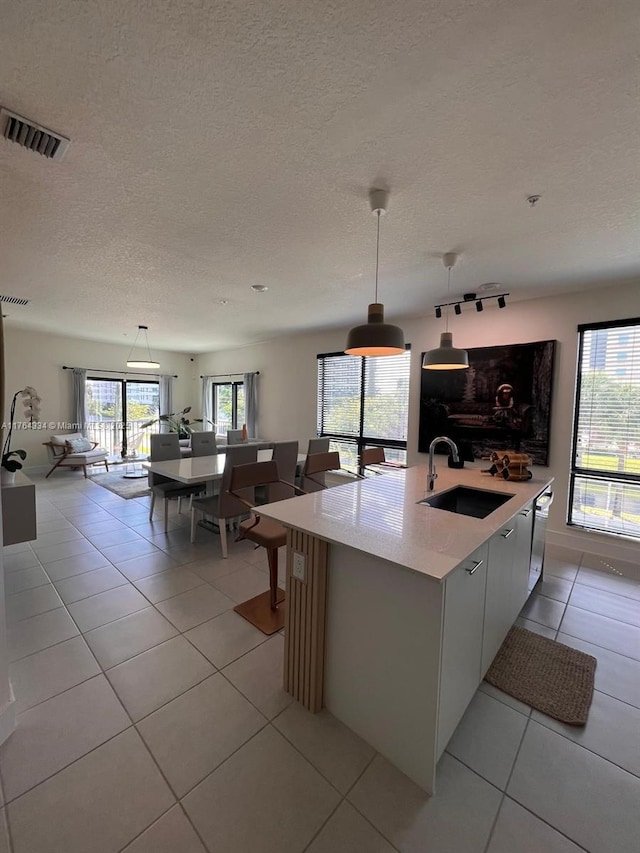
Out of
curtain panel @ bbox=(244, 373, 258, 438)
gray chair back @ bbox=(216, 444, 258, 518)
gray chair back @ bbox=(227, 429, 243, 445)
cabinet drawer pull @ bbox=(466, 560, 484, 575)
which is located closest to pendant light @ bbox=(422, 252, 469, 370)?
cabinet drawer pull @ bbox=(466, 560, 484, 575)

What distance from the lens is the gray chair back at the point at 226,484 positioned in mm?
3080

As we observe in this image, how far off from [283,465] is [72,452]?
16.1ft

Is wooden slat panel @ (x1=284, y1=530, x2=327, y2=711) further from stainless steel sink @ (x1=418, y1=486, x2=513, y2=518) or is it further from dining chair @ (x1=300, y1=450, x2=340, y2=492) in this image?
dining chair @ (x1=300, y1=450, x2=340, y2=492)

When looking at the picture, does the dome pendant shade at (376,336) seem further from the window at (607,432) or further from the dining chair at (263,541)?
the window at (607,432)

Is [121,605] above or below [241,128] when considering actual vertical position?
below

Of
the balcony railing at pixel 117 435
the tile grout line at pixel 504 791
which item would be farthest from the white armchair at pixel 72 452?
the tile grout line at pixel 504 791

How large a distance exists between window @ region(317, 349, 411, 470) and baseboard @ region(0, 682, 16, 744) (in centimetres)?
426

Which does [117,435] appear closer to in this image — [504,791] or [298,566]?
[298,566]

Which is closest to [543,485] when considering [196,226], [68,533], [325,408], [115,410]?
[196,226]

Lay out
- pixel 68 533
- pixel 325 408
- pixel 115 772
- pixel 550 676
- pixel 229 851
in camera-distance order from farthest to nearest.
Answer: pixel 325 408, pixel 68 533, pixel 550 676, pixel 115 772, pixel 229 851

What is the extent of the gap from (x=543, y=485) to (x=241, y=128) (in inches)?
112

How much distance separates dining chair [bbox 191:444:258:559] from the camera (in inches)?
122

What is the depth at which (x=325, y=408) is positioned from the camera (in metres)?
5.75

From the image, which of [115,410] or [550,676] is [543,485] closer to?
[550,676]
